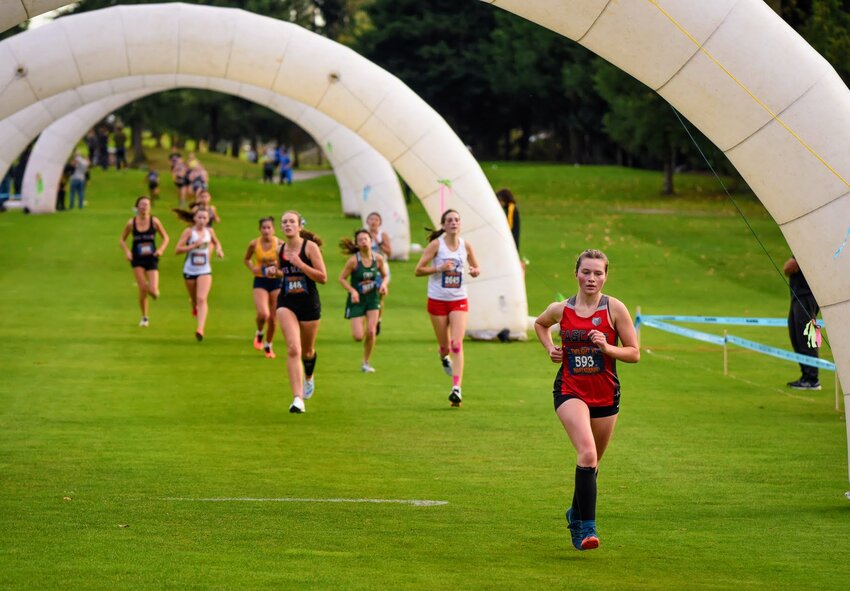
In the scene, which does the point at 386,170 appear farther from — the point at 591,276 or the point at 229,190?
the point at 591,276

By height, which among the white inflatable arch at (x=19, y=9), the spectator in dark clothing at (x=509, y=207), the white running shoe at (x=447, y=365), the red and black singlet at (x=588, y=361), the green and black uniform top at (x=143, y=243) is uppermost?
the white inflatable arch at (x=19, y=9)

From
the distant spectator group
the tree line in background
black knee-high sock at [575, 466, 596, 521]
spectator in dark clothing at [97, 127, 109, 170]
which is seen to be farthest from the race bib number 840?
Answer: spectator in dark clothing at [97, 127, 109, 170]

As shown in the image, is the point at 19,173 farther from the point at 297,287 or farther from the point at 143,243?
the point at 297,287

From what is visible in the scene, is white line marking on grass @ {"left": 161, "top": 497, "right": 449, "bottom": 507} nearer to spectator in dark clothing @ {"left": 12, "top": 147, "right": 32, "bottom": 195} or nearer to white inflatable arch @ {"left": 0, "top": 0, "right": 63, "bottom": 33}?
white inflatable arch @ {"left": 0, "top": 0, "right": 63, "bottom": 33}

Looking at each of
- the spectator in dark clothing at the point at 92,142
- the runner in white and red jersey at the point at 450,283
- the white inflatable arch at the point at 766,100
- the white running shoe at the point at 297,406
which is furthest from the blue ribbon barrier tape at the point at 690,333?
the spectator in dark clothing at the point at 92,142

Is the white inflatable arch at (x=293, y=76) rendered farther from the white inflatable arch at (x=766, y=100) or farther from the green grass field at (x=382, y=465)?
the white inflatable arch at (x=766, y=100)

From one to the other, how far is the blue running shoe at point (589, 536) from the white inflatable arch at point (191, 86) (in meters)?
20.4

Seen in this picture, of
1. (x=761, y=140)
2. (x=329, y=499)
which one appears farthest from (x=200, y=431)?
(x=761, y=140)

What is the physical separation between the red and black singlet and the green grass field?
3.27 feet

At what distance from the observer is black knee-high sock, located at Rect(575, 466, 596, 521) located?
30.4ft

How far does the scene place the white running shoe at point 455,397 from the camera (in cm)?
1659

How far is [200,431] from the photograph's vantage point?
14.8 m

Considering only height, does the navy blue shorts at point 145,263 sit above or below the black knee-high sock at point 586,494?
above

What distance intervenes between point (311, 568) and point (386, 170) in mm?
30615
